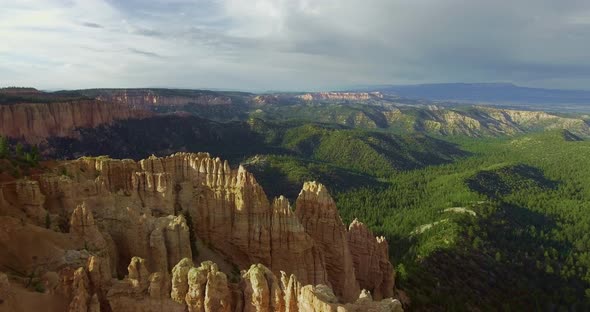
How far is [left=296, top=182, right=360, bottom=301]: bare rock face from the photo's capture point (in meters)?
42.2

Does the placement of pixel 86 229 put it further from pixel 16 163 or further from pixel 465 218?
pixel 465 218

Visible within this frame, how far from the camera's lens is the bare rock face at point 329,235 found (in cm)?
4225

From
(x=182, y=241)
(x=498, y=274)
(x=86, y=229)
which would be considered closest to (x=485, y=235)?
(x=498, y=274)

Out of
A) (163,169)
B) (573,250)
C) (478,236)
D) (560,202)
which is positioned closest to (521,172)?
(560,202)

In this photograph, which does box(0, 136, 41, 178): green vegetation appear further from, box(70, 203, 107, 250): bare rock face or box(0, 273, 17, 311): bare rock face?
box(0, 273, 17, 311): bare rock face

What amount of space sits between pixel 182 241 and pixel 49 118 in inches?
5084

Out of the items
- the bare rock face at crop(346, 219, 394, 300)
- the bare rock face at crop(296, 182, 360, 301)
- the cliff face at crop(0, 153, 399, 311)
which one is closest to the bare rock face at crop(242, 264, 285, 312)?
the cliff face at crop(0, 153, 399, 311)

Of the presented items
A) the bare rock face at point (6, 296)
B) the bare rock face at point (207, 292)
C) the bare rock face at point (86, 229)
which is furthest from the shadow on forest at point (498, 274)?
the bare rock face at point (6, 296)

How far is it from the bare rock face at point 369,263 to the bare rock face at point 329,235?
12.8 ft

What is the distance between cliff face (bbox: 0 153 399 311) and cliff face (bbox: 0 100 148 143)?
10345 centimetres

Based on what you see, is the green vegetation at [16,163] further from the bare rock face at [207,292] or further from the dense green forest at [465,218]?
the dense green forest at [465,218]

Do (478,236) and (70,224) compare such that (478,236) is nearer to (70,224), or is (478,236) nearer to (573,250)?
(573,250)

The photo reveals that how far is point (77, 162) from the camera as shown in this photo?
42.4 m

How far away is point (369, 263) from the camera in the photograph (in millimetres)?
48156
